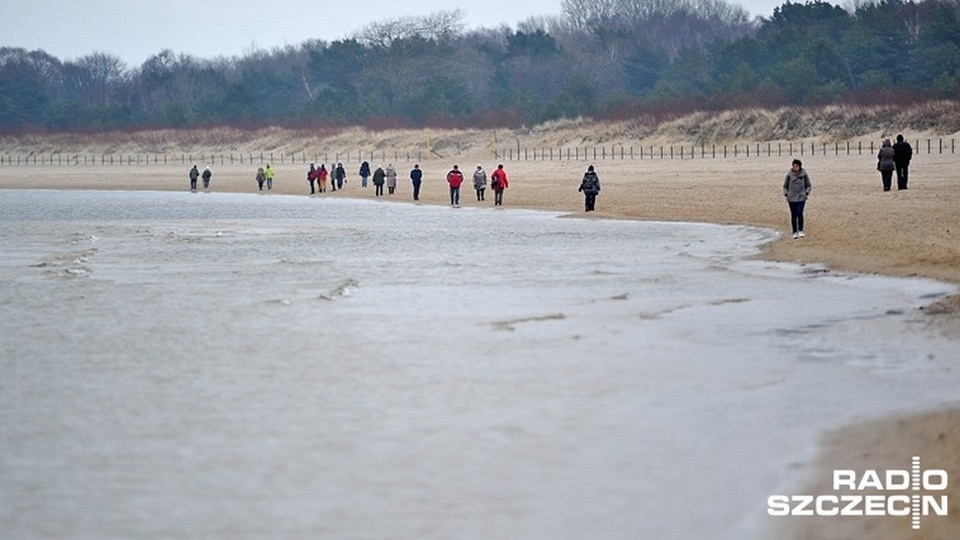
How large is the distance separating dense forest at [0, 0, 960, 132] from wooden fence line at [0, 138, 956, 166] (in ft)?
16.9

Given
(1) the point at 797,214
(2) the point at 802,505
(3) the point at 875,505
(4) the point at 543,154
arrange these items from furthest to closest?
(4) the point at 543,154 → (1) the point at 797,214 → (2) the point at 802,505 → (3) the point at 875,505

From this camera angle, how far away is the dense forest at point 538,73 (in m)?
79.3

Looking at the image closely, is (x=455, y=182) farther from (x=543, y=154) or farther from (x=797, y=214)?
(x=543, y=154)

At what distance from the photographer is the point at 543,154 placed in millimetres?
75312

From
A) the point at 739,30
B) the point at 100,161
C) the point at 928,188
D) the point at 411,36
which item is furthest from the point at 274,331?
the point at 739,30

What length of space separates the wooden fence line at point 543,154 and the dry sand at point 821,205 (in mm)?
2298

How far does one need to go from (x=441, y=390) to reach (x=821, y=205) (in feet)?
73.9

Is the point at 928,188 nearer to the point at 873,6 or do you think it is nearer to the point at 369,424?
the point at 369,424

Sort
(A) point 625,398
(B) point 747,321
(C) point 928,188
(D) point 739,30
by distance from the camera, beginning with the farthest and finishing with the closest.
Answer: (D) point 739,30 → (C) point 928,188 → (B) point 747,321 → (A) point 625,398

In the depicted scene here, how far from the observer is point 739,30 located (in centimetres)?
15338

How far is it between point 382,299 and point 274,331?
327 centimetres

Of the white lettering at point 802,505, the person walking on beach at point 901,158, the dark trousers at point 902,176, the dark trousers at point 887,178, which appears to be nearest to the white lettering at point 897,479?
the white lettering at point 802,505

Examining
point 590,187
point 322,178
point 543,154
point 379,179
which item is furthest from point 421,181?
point 590,187

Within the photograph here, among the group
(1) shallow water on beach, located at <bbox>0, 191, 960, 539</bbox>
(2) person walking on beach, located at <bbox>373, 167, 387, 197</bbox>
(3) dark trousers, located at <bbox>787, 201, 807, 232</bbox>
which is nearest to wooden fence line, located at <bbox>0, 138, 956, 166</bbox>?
(2) person walking on beach, located at <bbox>373, 167, 387, 197</bbox>
